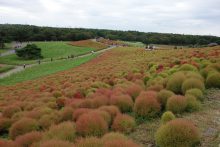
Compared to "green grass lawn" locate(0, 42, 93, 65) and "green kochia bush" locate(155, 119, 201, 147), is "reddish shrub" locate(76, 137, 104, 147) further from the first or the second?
"green grass lawn" locate(0, 42, 93, 65)

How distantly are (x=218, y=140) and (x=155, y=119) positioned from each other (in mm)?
2876

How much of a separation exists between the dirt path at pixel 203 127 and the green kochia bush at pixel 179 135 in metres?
0.37

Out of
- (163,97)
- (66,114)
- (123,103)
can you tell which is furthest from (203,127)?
(66,114)

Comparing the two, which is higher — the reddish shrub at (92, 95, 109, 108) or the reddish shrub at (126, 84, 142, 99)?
the reddish shrub at (126, 84, 142, 99)

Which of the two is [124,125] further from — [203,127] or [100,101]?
[100,101]

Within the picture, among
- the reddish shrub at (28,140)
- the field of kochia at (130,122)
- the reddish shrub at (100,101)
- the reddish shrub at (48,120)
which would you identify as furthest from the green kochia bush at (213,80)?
the reddish shrub at (28,140)

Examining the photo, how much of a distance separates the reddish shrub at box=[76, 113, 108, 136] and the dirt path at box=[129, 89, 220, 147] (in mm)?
884

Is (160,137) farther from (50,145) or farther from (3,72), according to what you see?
(3,72)

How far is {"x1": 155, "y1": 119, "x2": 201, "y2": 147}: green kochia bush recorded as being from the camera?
24.1ft

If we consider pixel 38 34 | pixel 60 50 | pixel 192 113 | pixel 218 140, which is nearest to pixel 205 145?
pixel 218 140

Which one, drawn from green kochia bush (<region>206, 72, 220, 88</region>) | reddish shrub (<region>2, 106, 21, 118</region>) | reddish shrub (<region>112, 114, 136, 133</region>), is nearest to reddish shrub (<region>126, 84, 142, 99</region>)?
green kochia bush (<region>206, 72, 220, 88</region>)

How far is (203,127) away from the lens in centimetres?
861

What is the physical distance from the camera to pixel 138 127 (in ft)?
31.3

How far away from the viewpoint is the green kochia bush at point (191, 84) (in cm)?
1212
